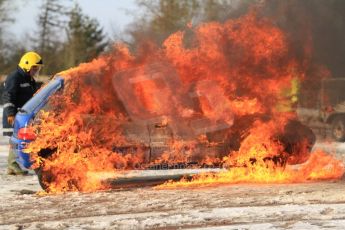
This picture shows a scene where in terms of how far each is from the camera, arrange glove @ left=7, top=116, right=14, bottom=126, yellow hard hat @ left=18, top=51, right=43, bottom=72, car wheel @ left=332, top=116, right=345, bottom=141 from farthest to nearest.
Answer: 1. car wheel @ left=332, top=116, right=345, bottom=141
2. yellow hard hat @ left=18, top=51, right=43, bottom=72
3. glove @ left=7, top=116, right=14, bottom=126

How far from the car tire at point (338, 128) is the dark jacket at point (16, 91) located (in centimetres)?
1055

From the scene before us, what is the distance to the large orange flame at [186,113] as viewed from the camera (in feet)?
25.8

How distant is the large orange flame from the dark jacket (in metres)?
1.98

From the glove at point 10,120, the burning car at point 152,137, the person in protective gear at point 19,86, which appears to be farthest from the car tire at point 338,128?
the glove at point 10,120

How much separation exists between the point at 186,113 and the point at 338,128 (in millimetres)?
10893

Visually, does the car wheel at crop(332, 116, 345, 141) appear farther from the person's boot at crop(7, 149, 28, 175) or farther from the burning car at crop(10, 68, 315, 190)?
the person's boot at crop(7, 149, 28, 175)

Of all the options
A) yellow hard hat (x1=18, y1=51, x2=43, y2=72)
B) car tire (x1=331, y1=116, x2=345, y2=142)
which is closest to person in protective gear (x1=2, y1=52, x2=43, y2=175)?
yellow hard hat (x1=18, y1=51, x2=43, y2=72)

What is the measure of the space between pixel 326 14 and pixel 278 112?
2.38 meters

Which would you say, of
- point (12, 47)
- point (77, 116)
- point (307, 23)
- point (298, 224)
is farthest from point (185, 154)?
point (12, 47)

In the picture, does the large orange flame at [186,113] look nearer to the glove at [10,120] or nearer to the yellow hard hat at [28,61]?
the glove at [10,120]

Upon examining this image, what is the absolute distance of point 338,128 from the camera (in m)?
18.0

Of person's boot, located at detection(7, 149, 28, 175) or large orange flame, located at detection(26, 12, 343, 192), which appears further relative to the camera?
person's boot, located at detection(7, 149, 28, 175)

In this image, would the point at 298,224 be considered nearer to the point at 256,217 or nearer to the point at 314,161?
the point at 256,217

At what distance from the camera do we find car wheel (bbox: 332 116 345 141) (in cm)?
1783
